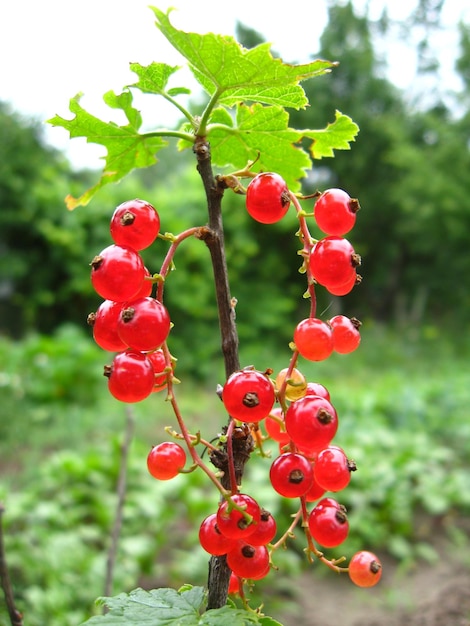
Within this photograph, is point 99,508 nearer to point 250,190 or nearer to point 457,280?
point 250,190

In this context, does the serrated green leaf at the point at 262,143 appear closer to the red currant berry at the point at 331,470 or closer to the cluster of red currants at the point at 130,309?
the cluster of red currants at the point at 130,309

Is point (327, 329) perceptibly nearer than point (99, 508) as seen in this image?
Yes

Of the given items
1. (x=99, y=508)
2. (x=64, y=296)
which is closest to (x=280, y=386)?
(x=99, y=508)

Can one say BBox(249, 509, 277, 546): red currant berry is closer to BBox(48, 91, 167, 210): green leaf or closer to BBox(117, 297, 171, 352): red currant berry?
BBox(117, 297, 171, 352): red currant berry

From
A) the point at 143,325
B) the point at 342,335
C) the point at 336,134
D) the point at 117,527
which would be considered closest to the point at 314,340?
the point at 342,335

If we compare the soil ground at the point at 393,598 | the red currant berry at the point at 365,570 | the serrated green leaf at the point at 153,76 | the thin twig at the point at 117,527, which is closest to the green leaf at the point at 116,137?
the serrated green leaf at the point at 153,76

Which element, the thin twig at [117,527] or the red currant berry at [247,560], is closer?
the red currant berry at [247,560]

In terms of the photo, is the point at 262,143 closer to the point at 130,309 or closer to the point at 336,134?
the point at 336,134
